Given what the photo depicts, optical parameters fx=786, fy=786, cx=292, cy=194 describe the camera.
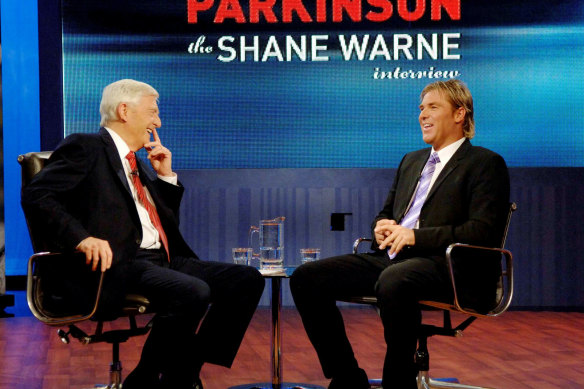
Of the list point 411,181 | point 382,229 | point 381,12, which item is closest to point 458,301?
point 382,229

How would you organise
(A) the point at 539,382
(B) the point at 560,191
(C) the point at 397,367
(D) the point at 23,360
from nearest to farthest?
1. (C) the point at 397,367
2. (A) the point at 539,382
3. (D) the point at 23,360
4. (B) the point at 560,191

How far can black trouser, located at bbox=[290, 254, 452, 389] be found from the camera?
9.35 feet

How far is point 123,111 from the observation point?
326 cm

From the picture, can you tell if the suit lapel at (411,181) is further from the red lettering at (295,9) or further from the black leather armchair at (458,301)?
the red lettering at (295,9)

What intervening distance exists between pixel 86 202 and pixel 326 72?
358cm

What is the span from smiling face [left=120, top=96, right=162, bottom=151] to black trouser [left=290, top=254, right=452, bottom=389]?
0.86 m

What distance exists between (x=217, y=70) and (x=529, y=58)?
8.15 feet

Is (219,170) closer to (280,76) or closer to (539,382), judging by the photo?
(280,76)

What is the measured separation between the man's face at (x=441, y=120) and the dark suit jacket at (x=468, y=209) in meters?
0.08

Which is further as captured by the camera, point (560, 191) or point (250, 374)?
point (560, 191)

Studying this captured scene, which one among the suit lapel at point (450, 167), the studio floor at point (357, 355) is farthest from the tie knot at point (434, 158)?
the studio floor at point (357, 355)

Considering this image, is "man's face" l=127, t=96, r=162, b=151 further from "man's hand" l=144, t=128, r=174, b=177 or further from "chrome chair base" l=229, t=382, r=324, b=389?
"chrome chair base" l=229, t=382, r=324, b=389

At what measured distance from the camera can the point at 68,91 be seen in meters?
6.24

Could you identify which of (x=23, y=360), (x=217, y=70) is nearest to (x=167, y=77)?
(x=217, y=70)
